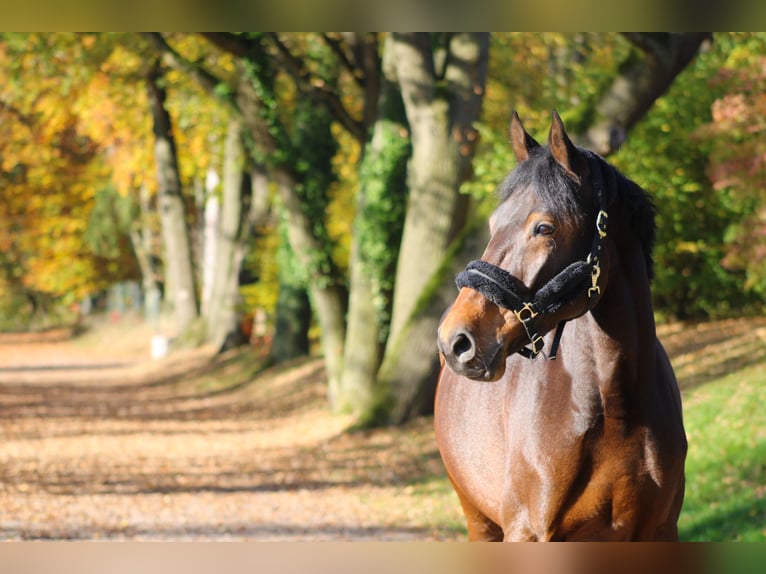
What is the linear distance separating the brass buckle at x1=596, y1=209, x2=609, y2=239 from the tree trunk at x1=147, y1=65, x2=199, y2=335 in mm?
25308

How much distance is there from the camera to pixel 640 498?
4.13 meters

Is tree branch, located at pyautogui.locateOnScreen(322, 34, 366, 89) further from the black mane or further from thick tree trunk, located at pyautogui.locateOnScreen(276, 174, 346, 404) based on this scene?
the black mane

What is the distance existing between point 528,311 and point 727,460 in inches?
301

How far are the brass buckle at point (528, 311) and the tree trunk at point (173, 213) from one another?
25.5 meters

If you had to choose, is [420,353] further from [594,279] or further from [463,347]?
[463,347]

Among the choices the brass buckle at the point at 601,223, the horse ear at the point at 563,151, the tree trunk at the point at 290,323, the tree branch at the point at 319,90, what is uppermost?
the horse ear at the point at 563,151

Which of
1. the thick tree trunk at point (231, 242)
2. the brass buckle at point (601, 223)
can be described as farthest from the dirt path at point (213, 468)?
the brass buckle at point (601, 223)

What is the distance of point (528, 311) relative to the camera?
380 centimetres

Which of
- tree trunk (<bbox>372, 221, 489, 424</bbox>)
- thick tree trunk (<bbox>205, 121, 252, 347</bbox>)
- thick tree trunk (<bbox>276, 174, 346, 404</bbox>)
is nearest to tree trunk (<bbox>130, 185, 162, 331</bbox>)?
thick tree trunk (<bbox>205, 121, 252, 347</bbox>)

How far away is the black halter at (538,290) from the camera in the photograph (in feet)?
12.4

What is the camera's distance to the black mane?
3.89 m

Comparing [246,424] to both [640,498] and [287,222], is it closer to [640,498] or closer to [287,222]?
[287,222]

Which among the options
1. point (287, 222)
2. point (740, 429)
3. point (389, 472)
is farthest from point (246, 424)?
point (740, 429)

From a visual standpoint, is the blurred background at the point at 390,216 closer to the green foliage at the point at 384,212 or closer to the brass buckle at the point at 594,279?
the green foliage at the point at 384,212
